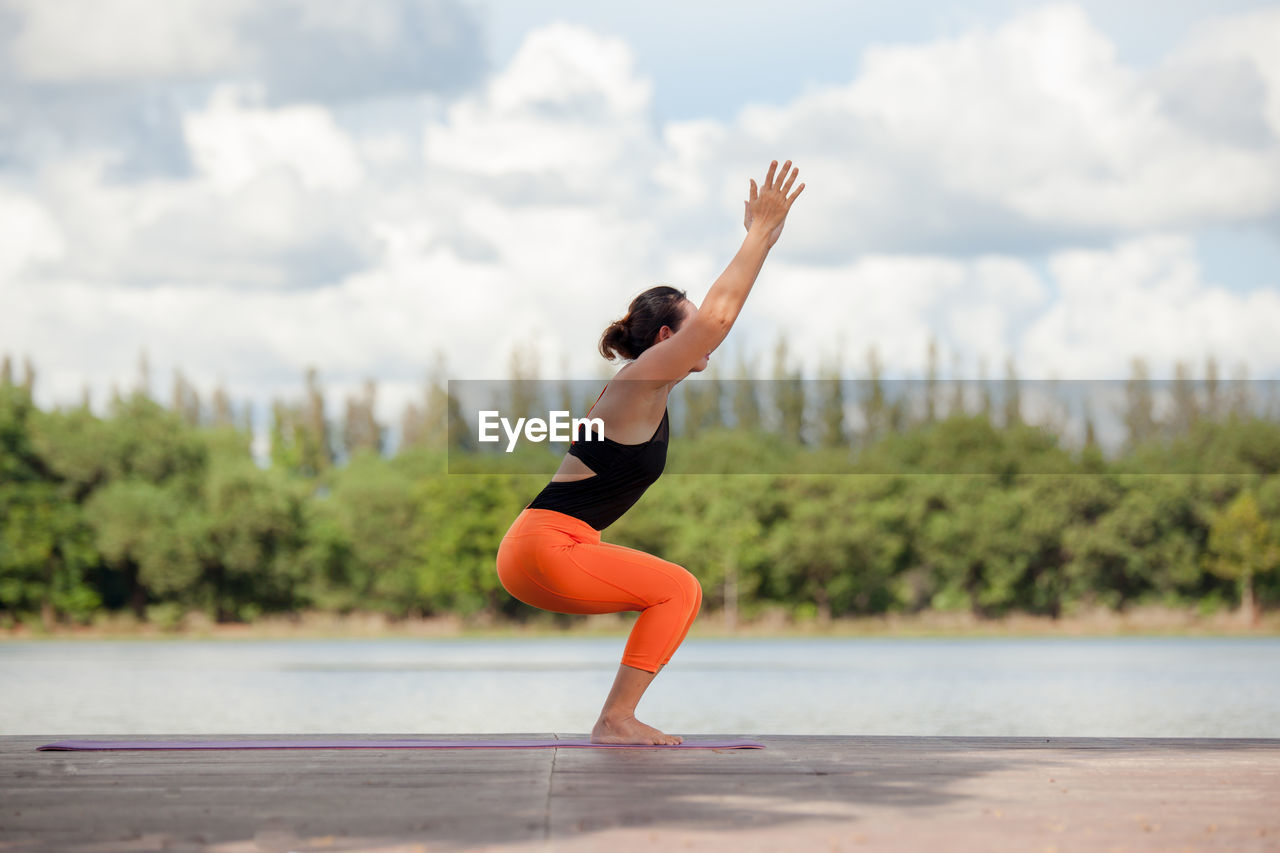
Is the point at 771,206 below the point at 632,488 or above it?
above

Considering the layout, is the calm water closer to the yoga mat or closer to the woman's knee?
the yoga mat

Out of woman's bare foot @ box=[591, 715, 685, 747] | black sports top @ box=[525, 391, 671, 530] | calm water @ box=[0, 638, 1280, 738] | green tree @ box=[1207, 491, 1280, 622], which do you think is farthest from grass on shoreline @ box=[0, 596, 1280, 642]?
black sports top @ box=[525, 391, 671, 530]

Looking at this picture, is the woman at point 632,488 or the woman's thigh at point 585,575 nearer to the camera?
the woman at point 632,488

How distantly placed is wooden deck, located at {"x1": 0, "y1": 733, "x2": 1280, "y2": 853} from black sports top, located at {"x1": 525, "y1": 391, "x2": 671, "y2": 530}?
895mm

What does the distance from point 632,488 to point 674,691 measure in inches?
849

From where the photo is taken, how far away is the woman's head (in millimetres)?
5461

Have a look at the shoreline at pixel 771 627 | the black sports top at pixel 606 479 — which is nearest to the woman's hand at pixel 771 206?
the black sports top at pixel 606 479

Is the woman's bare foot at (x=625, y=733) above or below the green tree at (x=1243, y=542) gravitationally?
above

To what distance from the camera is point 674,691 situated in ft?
86.7

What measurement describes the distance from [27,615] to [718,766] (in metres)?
54.3

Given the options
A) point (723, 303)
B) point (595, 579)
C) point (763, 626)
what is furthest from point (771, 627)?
point (723, 303)

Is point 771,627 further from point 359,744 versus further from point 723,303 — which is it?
point 723,303

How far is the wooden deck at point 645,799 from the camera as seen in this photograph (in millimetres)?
3551

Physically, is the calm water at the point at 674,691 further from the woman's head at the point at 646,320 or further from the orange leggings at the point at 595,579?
the woman's head at the point at 646,320
